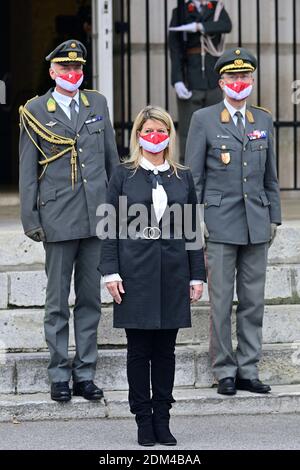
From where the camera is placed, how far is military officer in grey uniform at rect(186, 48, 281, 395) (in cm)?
848

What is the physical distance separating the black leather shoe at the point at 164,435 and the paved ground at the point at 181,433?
0.04 metres

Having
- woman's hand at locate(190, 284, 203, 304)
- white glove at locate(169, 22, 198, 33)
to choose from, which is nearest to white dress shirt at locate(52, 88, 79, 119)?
woman's hand at locate(190, 284, 203, 304)

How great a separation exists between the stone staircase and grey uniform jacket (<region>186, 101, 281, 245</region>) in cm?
82

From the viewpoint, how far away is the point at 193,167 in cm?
845

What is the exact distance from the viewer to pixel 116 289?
7359 millimetres

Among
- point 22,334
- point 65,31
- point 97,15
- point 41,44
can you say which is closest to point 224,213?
point 22,334

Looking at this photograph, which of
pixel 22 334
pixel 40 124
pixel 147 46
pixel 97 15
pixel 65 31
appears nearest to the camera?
pixel 40 124

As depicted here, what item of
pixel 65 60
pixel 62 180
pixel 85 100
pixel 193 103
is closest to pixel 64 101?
pixel 85 100

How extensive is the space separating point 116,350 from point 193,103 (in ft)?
12.5

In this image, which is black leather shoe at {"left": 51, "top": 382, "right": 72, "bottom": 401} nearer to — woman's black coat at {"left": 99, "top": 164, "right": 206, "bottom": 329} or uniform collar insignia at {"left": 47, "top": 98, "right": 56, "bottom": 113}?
woman's black coat at {"left": 99, "top": 164, "right": 206, "bottom": 329}

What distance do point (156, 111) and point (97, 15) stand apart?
4397 millimetres

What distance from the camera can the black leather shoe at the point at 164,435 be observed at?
743 centimetres

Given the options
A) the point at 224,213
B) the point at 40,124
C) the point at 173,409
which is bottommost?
the point at 173,409

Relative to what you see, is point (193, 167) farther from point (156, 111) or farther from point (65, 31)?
point (65, 31)
